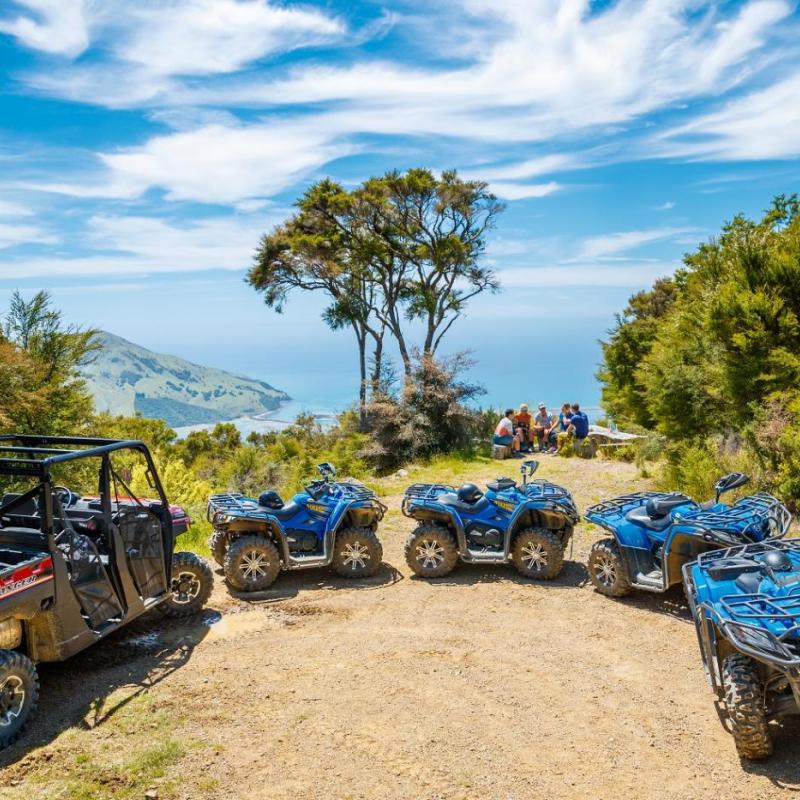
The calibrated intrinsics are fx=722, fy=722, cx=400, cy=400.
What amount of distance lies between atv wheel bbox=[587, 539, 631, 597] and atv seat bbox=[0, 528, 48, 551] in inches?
238

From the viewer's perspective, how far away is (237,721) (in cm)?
568

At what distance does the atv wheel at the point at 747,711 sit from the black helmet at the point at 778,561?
1.25 meters

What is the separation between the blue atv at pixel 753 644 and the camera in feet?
15.7

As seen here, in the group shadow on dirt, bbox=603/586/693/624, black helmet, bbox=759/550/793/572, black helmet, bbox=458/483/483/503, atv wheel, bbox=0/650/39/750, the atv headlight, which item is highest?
black helmet, bbox=458/483/483/503

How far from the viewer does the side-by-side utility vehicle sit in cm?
549

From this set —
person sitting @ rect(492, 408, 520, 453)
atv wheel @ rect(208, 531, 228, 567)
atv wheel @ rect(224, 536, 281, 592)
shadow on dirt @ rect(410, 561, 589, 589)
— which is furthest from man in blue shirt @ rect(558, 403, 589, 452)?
atv wheel @ rect(224, 536, 281, 592)

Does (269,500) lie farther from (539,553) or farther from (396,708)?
(396,708)

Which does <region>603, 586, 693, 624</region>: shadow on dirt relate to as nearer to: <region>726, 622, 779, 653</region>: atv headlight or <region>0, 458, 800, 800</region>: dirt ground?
<region>0, 458, 800, 800</region>: dirt ground

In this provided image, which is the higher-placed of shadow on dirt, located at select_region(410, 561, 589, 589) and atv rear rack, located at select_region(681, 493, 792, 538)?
atv rear rack, located at select_region(681, 493, 792, 538)

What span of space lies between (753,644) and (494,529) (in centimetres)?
484

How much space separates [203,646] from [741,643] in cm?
494

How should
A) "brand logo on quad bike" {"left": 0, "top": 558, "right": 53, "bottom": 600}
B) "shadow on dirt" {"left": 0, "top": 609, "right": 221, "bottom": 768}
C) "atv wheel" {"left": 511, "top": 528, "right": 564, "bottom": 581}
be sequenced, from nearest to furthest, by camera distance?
1. "brand logo on quad bike" {"left": 0, "top": 558, "right": 53, "bottom": 600}
2. "shadow on dirt" {"left": 0, "top": 609, "right": 221, "bottom": 768}
3. "atv wheel" {"left": 511, "top": 528, "right": 564, "bottom": 581}

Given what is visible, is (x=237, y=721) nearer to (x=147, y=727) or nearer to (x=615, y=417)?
(x=147, y=727)

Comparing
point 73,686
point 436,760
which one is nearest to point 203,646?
point 73,686
